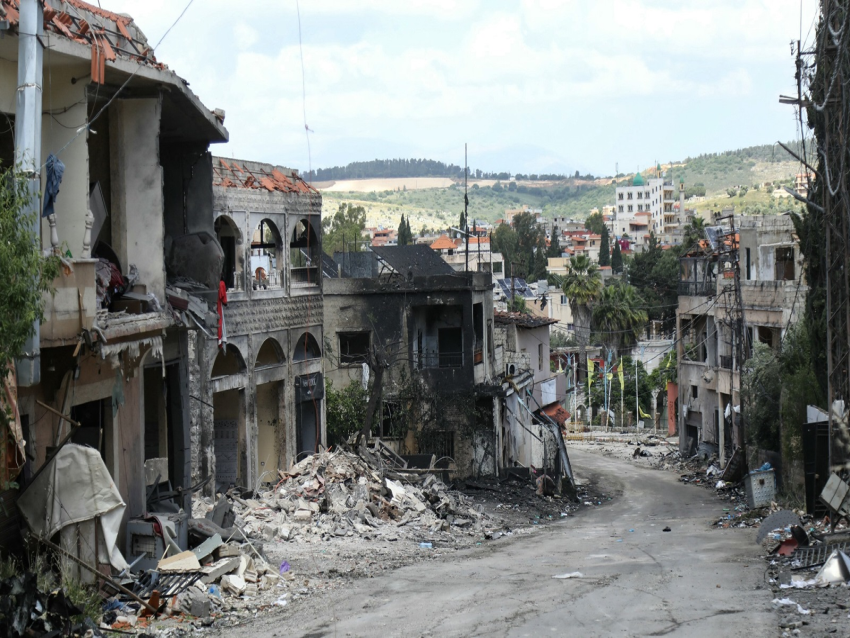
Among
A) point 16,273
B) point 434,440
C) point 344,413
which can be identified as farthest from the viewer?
point 434,440

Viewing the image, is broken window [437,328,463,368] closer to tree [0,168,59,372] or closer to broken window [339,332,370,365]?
broken window [339,332,370,365]

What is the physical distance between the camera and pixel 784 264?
40.3 m

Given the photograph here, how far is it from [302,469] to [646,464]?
29471 millimetres

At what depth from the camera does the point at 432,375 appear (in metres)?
34.1

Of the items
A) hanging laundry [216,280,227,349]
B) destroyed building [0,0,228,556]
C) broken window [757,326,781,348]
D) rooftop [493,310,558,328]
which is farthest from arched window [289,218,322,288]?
broken window [757,326,781,348]

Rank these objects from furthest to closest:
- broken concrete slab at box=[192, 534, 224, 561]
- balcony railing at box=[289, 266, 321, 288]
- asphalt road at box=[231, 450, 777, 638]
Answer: balcony railing at box=[289, 266, 321, 288]
broken concrete slab at box=[192, 534, 224, 561]
asphalt road at box=[231, 450, 777, 638]

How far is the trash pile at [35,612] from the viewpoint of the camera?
362 inches

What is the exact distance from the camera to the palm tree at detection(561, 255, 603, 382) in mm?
73438

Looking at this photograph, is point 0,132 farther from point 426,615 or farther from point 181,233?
point 426,615

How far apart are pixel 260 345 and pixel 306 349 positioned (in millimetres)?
3502

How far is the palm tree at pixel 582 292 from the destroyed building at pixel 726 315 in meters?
20.6

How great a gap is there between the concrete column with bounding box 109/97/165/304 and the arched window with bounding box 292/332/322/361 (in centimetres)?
1372

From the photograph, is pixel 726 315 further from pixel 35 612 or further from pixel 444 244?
Answer: pixel 444 244

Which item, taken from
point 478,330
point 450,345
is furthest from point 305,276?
point 478,330
